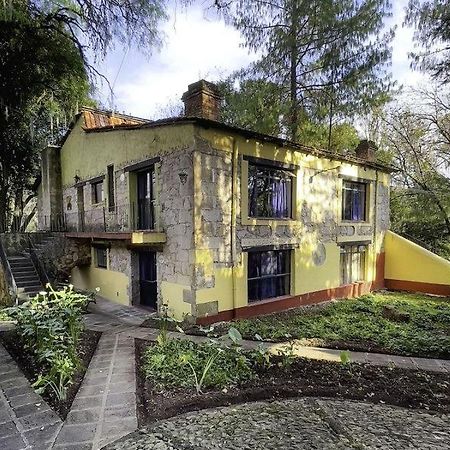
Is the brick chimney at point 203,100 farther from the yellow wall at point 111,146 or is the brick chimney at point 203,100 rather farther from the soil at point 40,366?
the soil at point 40,366

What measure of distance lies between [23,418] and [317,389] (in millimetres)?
3510

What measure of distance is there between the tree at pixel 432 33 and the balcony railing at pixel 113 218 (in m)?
7.09

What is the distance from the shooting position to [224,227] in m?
7.72

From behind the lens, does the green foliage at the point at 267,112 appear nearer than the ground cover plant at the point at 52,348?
No

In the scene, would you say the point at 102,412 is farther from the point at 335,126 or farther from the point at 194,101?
the point at 335,126

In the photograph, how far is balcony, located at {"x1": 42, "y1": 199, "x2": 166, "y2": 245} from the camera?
7730 mm

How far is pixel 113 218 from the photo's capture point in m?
10.1

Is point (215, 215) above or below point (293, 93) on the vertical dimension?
below

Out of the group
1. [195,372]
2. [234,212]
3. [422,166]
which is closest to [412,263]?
[422,166]

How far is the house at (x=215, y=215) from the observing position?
292 inches

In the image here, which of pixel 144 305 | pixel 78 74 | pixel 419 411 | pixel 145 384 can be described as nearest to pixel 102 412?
pixel 145 384

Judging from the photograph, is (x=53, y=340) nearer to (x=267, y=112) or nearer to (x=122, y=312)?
(x=122, y=312)

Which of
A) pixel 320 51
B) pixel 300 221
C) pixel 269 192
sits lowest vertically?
pixel 300 221

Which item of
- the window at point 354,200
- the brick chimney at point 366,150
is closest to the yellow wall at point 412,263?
the window at point 354,200
